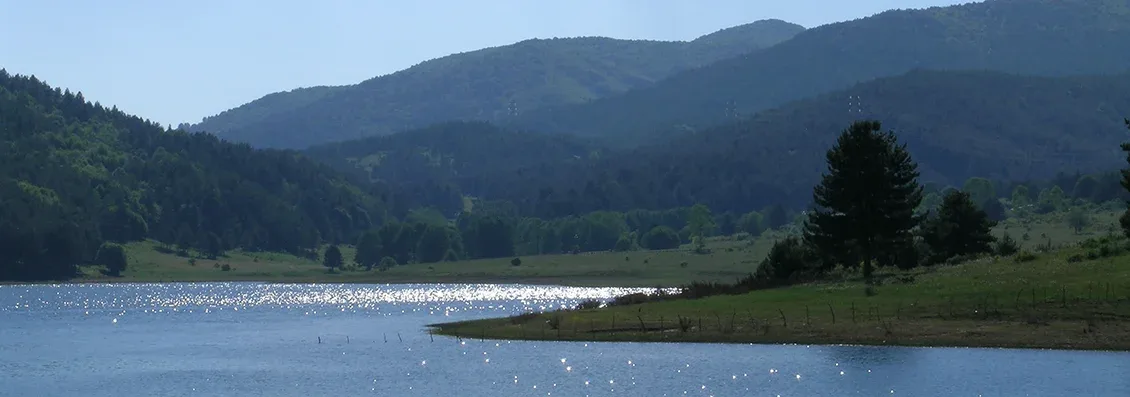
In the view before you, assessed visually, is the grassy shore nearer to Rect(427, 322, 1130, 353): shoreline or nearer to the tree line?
Rect(427, 322, 1130, 353): shoreline

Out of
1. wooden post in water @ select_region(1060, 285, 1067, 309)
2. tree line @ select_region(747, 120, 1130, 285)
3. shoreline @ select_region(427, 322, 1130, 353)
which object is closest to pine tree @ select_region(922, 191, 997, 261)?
tree line @ select_region(747, 120, 1130, 285)

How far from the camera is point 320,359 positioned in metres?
87.0

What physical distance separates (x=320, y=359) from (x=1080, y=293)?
4418 centimetres

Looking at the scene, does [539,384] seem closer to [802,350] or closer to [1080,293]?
[802,350]

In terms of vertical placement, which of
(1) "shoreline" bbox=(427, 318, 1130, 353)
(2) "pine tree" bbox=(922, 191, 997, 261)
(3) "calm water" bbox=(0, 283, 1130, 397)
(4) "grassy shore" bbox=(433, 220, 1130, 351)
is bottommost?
(3) "calm water" bbox=(0, 283, 1130, 397)

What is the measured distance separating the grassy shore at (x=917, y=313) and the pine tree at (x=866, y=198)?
291 centimetres

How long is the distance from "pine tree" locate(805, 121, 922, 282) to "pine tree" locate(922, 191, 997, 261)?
15919mm

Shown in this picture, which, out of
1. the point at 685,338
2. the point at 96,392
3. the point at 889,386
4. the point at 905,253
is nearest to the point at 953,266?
the point at 905,253

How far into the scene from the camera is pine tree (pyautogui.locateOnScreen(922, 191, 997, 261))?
124188 millimetres

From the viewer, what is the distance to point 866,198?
108 metres

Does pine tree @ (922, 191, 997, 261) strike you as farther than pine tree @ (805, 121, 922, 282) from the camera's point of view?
Yes

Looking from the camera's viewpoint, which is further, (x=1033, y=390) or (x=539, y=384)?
(x=539, y=384)

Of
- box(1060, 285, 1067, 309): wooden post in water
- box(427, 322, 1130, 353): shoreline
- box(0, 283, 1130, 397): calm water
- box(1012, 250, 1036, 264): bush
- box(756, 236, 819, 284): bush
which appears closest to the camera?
box(0, 283, 1130, 397): calm water

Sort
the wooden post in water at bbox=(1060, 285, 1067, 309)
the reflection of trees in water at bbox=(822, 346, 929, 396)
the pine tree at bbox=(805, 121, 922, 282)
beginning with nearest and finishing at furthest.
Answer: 1. the reflection of trees in water at bbox=(822, 346, 929, 396)
2. the wooden post in water at bbox=(1060, 285, 1067, 309)
3. the pine tree at bbox=(805, 121, 922, 282)
